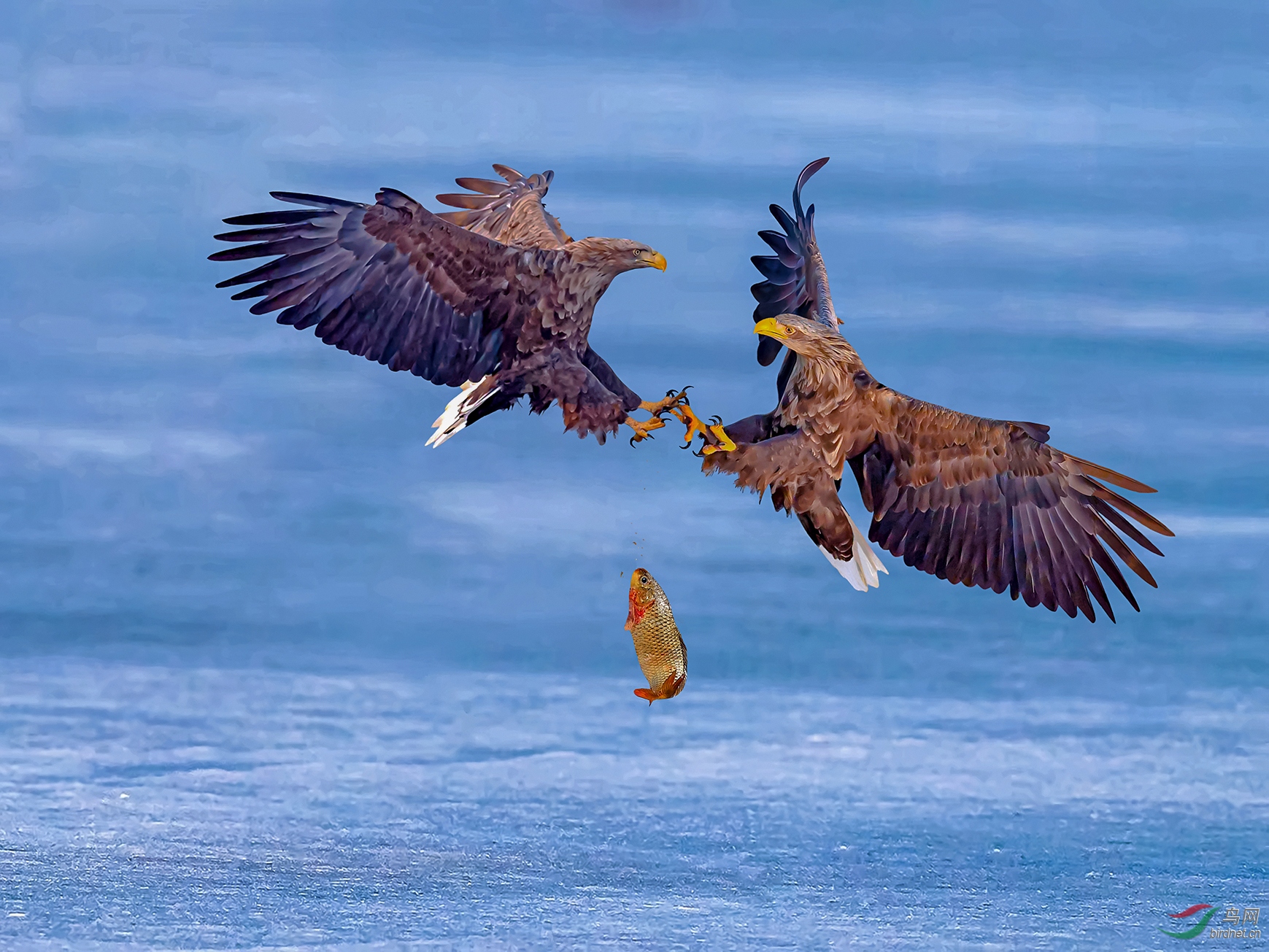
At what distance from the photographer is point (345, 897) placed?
11.6 m

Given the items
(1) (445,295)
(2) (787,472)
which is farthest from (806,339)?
(1) (445,295)

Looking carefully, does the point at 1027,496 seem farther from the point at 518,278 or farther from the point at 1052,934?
the point at 1052,934

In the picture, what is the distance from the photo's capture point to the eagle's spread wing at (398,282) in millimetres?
8398

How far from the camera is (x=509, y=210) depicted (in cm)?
1049

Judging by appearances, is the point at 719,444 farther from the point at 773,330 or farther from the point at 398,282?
the point at 398,282

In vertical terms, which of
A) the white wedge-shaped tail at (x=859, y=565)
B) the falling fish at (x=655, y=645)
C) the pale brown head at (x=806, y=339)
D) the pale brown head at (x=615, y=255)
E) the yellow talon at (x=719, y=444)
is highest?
the pale brown head at (x=615, y=255)

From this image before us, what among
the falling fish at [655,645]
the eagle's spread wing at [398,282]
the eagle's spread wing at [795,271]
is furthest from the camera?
the eagle's spread wing at [795,271]

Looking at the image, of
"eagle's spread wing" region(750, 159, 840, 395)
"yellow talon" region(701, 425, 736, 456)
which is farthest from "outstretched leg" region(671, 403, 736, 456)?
"eagle's spread wing" region(750, 159, 840, 395)

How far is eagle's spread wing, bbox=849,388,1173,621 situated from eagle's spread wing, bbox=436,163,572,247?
217 centimetres

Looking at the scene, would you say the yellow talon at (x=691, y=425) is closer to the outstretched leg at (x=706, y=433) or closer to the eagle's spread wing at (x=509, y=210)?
the outstretched leg at (x=706, y=433)

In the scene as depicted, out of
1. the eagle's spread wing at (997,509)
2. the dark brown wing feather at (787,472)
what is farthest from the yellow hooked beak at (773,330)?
the eagle's spread wing at (997,509)

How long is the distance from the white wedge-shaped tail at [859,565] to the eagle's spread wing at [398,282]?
5.44 feet

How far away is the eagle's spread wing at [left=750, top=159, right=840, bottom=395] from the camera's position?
955cm

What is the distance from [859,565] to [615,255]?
66.3 inches
